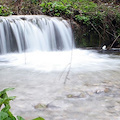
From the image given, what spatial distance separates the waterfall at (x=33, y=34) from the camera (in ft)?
20.0

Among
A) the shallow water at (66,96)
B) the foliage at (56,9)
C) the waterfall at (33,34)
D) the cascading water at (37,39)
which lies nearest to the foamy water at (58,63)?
the cascading water at (37,39)

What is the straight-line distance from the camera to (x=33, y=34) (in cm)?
659

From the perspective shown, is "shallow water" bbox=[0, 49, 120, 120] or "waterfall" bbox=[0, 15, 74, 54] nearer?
"shallow water" bbox=[0, 49, 120, 120]

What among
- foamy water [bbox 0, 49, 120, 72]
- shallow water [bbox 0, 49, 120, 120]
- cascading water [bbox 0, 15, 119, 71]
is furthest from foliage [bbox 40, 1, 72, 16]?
shallow water [bbox 0, 49, 120, 120]

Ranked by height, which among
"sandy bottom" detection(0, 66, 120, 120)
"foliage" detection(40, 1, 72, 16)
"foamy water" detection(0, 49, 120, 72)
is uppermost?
"foliage" detection(40, 1, 72, 16)

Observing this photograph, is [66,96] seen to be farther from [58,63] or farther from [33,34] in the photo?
[33,34]

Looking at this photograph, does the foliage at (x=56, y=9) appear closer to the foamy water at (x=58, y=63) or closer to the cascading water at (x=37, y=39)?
the cascading water at (x=37, y=39)

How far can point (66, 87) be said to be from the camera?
100 inches

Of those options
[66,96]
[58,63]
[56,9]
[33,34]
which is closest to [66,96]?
[66,96]

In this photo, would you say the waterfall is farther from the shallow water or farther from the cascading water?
the shallow water

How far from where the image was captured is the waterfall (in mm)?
6109

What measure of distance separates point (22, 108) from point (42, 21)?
212 inches

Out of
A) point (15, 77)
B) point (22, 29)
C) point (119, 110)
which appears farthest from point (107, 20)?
point (119, 110)

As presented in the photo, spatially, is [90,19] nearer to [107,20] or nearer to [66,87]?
[107,20]
